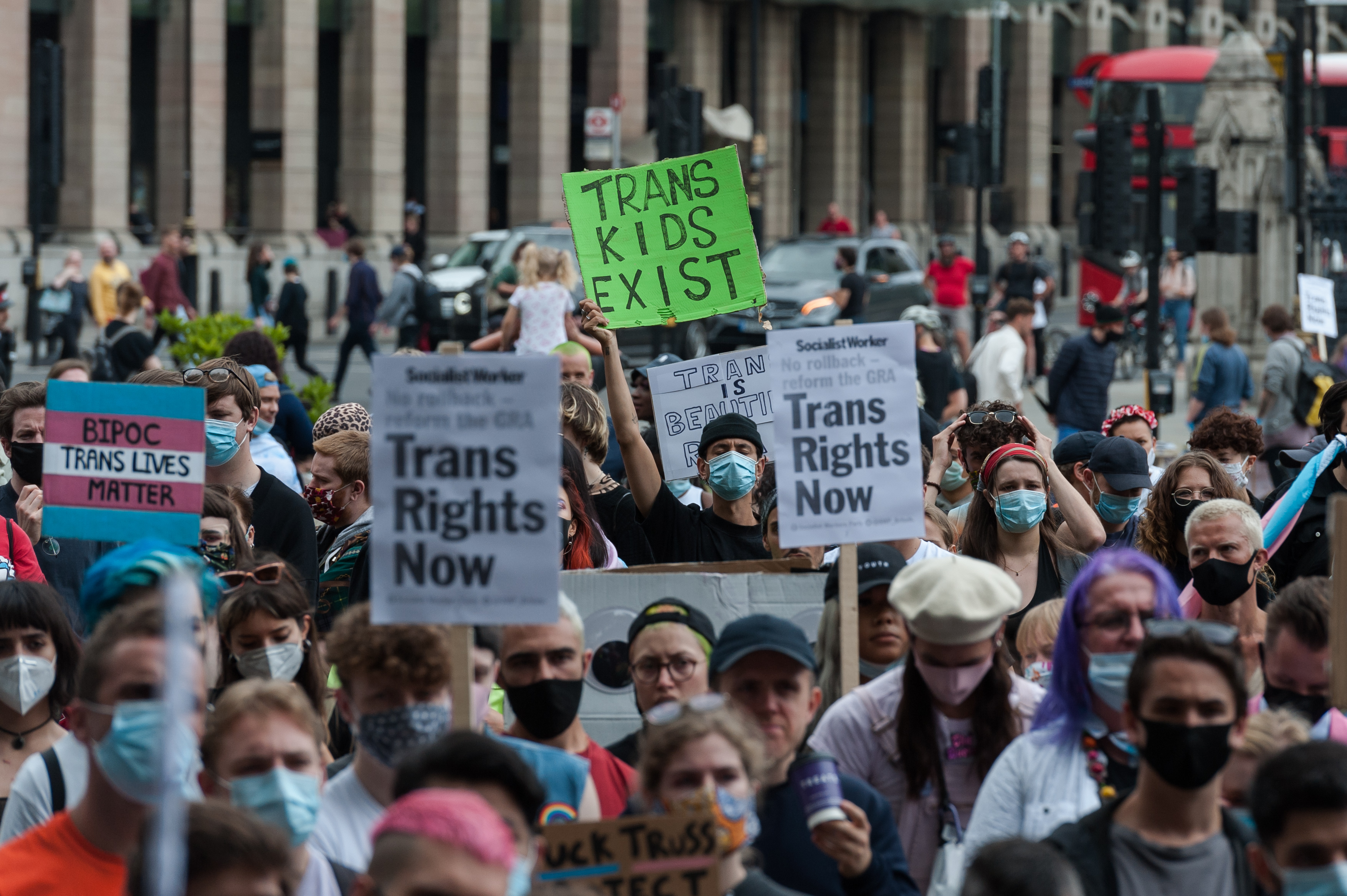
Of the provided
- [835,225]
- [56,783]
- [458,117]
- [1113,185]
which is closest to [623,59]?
[458,117]

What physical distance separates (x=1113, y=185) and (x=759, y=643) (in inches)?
512

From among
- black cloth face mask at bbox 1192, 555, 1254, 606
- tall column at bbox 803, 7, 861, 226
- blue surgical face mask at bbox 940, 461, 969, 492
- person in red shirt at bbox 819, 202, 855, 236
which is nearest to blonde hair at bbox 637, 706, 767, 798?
black cloth face mask at bbox 1192, 555, 1254, 606

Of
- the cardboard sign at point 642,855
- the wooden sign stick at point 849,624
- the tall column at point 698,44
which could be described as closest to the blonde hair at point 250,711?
the cardboard sign at point 642,855

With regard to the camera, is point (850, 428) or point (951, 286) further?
point (951, 286)

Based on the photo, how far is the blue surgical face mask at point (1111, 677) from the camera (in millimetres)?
4617

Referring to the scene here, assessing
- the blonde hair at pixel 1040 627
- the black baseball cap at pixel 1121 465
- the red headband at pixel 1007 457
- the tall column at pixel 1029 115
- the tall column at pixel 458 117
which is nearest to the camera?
the blonde hair at pixel 1040 627

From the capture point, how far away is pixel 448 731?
167 inches

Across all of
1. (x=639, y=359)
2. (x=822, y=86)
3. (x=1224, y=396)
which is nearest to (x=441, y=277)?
(x=639, y=359)

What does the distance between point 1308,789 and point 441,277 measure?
26.5 metres

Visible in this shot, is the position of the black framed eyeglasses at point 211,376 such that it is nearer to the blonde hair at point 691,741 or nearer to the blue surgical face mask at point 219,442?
the blue surgical face mask at point 219,442

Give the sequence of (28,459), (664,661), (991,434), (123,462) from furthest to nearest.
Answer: (991,434) → (28,459) → (123,462) → (664,661)

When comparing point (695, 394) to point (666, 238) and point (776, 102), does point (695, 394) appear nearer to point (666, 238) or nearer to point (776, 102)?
point (666, 238)

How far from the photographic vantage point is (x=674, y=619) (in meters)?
5.26

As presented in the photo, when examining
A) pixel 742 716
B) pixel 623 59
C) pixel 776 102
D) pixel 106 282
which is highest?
pixel 623 59
